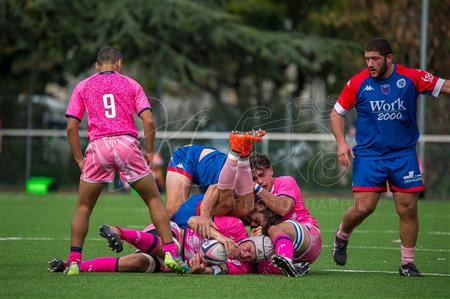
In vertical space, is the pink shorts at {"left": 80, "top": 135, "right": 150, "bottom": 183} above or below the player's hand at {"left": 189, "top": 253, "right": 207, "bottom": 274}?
above

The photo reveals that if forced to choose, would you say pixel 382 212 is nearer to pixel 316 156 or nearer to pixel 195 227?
pixel 316 156

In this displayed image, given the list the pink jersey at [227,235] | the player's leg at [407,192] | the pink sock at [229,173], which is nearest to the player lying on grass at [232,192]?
the pink sock at [229,173]

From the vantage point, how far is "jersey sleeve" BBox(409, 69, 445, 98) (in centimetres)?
897

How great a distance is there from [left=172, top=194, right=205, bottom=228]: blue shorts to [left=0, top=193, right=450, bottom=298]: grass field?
0.79m

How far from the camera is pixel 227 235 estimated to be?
8734 millimetres

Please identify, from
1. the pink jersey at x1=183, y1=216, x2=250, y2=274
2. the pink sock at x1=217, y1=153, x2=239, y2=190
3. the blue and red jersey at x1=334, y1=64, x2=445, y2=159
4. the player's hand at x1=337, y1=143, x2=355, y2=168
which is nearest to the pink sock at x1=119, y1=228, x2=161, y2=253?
the pink jersey at x1=183, y1=216, x2=250, y2=274

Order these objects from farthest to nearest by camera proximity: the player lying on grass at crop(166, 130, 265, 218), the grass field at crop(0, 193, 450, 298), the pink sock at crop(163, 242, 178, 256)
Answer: the player lying on grass at crop(166, 130, 265, 218) → the pink sock at crop(163, 242, 178, 256) → the grass field at crop(0, 193, 450, 298)

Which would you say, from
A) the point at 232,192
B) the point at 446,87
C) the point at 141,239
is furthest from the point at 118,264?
the point at 446,87

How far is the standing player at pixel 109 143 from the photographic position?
820 cm

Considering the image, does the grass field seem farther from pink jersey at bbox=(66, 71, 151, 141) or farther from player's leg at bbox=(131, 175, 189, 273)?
pink jersey at bbox=(66, 71, 151, 141)

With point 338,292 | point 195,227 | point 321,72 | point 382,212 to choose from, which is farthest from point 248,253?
point 321,72

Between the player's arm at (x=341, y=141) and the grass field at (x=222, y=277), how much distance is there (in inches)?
42.7

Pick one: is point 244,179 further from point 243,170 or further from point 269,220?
point 269,220

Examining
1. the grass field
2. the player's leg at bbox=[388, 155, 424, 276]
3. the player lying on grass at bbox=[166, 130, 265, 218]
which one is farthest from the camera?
the player lying on grass at bbox=[166, 130, 265, 218]
